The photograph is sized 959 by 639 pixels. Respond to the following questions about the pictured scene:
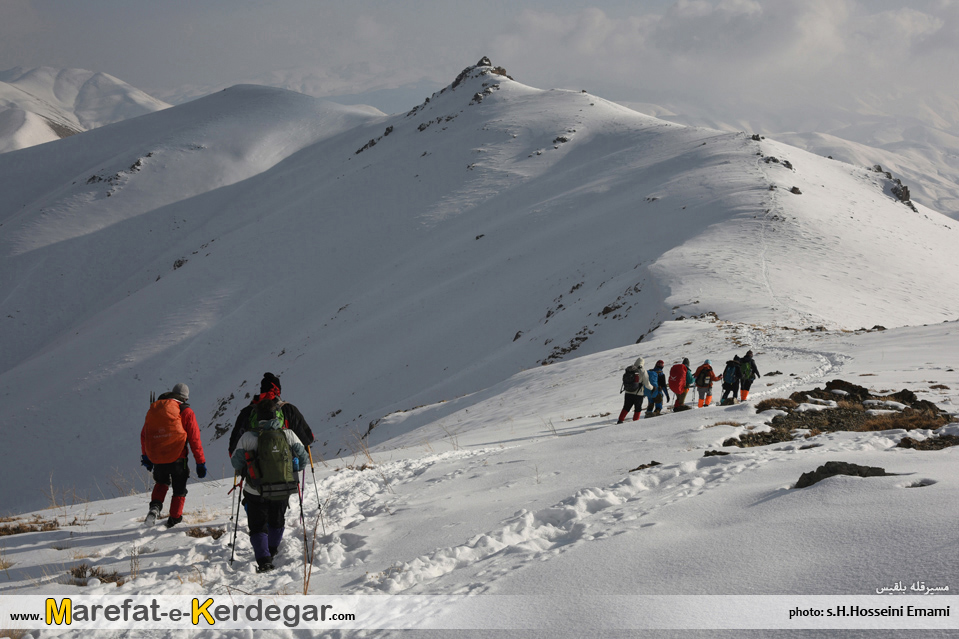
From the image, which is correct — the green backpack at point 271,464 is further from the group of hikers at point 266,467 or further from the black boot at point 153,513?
the black boot at point 153,513

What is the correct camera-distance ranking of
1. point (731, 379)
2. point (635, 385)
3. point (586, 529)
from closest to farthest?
point (586, 529) → point (635, 385) → point (731, 379)

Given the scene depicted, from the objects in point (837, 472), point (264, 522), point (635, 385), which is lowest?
point (264, 522)

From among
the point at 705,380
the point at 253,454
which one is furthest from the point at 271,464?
the point at 705,380

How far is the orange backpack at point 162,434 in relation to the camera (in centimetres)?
705

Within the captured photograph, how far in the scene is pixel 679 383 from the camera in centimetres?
1315

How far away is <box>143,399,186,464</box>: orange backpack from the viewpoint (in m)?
7.05

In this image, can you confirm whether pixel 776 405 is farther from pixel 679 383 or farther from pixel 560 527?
pixel 560 527

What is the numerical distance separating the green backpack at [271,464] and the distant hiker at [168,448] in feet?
6.45

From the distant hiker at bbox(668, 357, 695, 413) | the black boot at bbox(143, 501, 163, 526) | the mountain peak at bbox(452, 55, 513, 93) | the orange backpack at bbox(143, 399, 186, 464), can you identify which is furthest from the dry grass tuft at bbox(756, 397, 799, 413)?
the mountain peak at bbox(452, 55, 513, 93)

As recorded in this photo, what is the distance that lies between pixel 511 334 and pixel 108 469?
2479 centimetres

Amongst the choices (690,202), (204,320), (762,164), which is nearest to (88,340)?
(204,320)

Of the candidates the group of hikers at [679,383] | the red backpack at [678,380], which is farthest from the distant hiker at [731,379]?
the red backpack at [678,380]

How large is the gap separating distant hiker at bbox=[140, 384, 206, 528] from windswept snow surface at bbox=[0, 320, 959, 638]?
358 mm

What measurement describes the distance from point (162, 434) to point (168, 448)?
0.20 m
